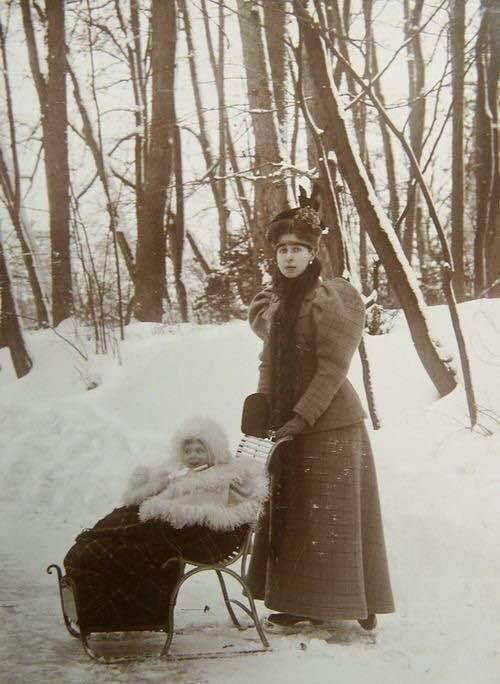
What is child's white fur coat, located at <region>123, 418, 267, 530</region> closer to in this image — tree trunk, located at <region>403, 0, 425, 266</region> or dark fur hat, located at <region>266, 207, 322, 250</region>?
dark fur hat, located at <region>266, 207, 322, 250</region>

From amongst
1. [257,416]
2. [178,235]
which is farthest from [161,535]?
[178,235]

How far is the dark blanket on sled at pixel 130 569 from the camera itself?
248cm

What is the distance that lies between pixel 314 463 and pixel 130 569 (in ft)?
2.75

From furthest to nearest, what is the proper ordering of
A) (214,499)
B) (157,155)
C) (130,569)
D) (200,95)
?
(157,155) → (200,95) → (214,499) → (130,569)

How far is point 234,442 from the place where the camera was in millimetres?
3939

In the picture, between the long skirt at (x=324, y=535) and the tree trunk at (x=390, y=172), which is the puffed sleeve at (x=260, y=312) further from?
the tree trunk at (x=390, y=172)

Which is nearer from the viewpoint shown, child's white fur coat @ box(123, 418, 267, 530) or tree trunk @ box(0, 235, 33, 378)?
child's white fur coat @ box(123, 418, 267, 530)

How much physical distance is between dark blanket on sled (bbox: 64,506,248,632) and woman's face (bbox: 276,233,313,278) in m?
1.08

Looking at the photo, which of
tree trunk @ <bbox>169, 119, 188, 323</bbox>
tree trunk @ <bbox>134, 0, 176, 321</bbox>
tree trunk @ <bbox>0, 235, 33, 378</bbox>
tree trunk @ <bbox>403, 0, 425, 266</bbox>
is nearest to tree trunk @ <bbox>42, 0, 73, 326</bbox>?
tree trunk @ <bbox>0, 235, 33, 378</bbox>

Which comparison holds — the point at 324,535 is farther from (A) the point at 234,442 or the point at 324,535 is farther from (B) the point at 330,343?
(A) the point at 234,442

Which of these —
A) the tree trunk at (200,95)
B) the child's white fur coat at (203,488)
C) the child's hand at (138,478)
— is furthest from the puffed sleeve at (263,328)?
the tree trunk at (200,95)

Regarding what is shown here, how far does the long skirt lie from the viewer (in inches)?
110

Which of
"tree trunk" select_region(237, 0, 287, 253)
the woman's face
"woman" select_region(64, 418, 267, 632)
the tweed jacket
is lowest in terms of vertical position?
"woman" select_region(64, 418, 267, 632)

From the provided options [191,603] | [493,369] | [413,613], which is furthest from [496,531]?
[191,603]
